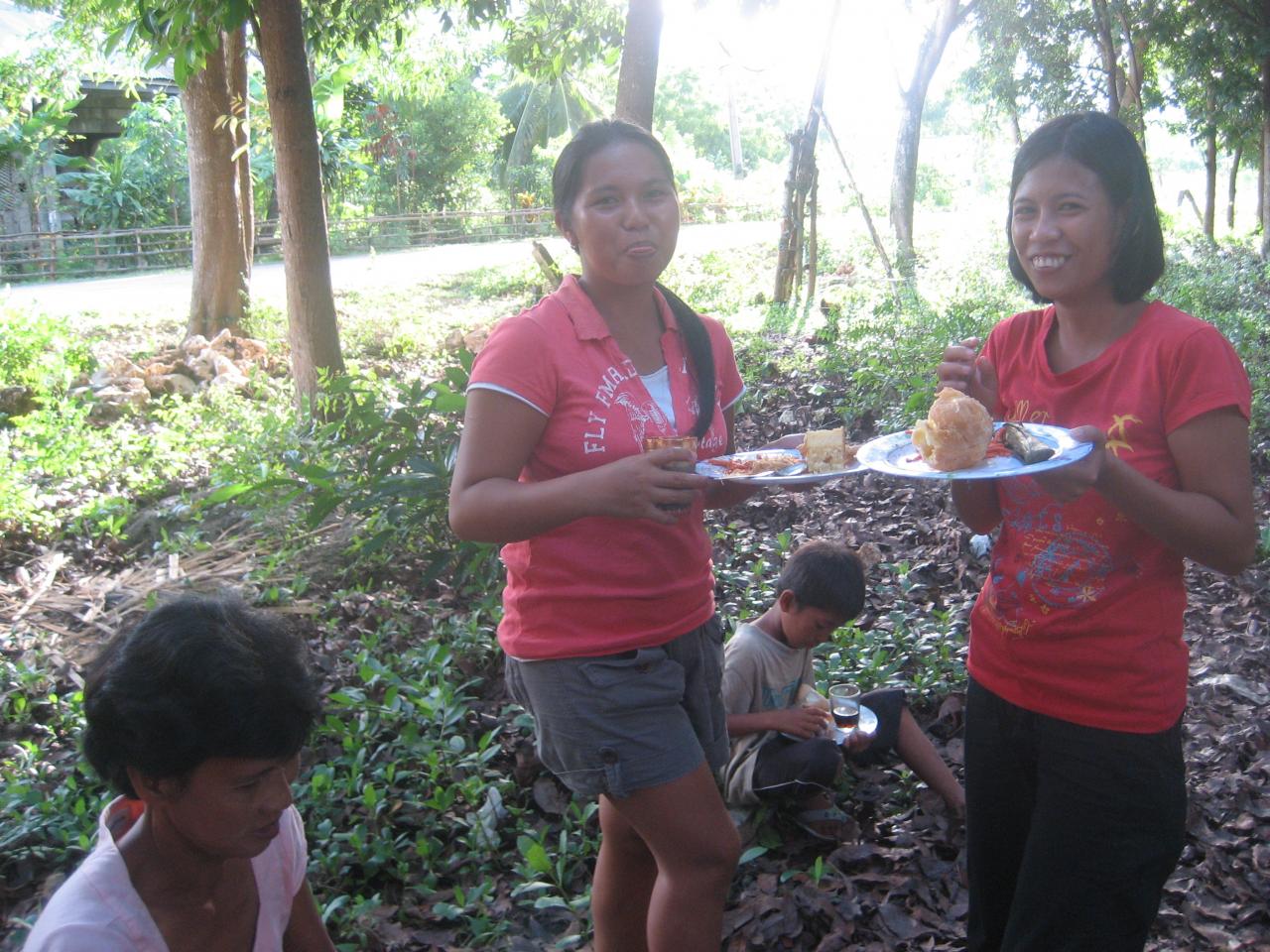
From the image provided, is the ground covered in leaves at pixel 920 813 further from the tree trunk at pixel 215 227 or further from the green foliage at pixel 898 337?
the tree trunk at pixel 215 227

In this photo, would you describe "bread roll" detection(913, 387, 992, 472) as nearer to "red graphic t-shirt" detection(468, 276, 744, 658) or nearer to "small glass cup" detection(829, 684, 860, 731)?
"red graphic t-shirt" detection(468, 276, 744, 658)

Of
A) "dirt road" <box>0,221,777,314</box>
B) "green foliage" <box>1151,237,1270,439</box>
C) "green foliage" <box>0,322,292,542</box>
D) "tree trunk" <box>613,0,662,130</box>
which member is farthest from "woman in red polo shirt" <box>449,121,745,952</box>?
"dirt road" <box>0,221,777,314</box>

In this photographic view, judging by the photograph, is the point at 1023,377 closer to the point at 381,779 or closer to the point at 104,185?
the point at 381,779

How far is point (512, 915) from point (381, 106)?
27.5 meters

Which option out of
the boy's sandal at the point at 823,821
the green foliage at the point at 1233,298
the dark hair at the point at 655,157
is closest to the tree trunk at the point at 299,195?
the boy's sandal at the point at 823,821

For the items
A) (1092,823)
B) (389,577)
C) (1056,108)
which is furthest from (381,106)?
(1092,823)

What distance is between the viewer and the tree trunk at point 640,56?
7.30 m

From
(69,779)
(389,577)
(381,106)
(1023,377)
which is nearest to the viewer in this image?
(1023,377)

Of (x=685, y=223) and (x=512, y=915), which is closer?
(x=512, y=915)

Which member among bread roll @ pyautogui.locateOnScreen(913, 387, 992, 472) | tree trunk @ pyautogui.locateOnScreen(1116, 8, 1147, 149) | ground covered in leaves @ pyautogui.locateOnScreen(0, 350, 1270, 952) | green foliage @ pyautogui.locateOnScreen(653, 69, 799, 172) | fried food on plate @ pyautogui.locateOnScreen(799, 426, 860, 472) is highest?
green foliage @ pyautogui.locateOnScreen(653, 69, 799, 172)

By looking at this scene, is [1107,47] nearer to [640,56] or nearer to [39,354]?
[640,56]

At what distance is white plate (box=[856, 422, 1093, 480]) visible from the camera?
5.79ft

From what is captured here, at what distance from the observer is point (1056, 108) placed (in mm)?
20906

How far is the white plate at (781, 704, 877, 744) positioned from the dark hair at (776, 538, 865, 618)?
0.37 m
